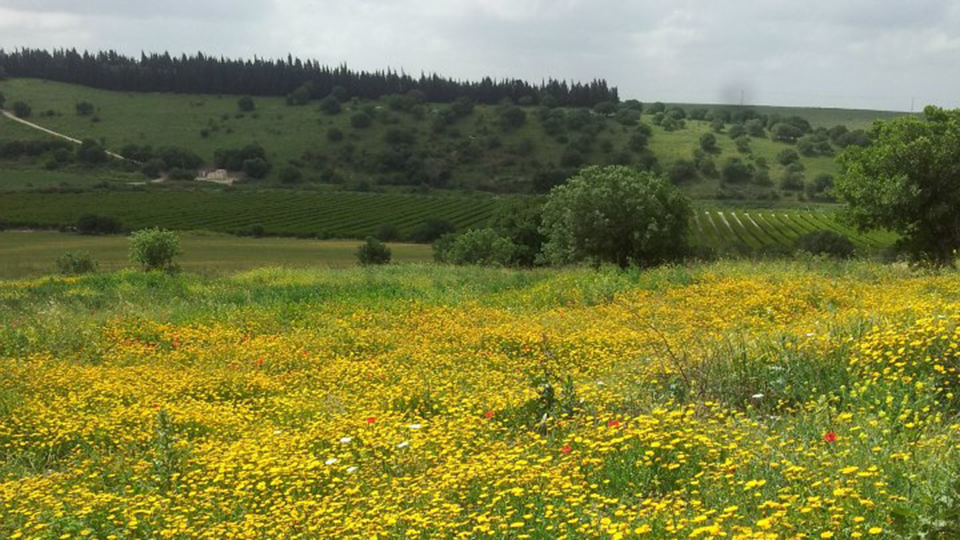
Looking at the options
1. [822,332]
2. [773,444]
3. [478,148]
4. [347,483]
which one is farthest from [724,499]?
[478,148]

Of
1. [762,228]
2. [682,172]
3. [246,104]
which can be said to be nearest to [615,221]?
[762,228]

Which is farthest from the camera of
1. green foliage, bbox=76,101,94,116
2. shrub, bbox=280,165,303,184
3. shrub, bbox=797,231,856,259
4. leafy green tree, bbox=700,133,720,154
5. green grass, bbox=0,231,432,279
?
green foliage, bbox=76,101,94,116

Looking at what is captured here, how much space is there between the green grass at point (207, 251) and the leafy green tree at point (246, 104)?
105557mm

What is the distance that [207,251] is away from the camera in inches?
3009

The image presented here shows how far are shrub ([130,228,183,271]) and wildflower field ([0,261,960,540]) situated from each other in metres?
21.6

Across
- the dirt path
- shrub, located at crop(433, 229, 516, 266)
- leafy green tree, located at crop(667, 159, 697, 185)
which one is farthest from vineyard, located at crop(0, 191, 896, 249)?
the dirt path

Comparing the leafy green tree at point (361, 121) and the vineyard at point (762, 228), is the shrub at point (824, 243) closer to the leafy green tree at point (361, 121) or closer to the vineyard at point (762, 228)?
the vineyard at point (762, 228)

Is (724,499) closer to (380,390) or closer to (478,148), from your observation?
(380,390)

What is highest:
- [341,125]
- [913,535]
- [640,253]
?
[341,125]

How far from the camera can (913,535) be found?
4109 mm

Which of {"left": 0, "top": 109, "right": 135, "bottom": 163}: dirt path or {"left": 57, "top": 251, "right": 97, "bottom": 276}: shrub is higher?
{"left": 0, "top": 109, "right": 135, "bottom": 163}: dirt path

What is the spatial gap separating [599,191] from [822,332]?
111 feet

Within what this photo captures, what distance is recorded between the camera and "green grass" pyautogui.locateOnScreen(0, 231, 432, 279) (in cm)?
6294

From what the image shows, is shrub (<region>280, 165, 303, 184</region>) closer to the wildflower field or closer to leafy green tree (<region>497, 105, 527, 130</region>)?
leafy green tree (<region>497, 105, 527, 130</region>)
